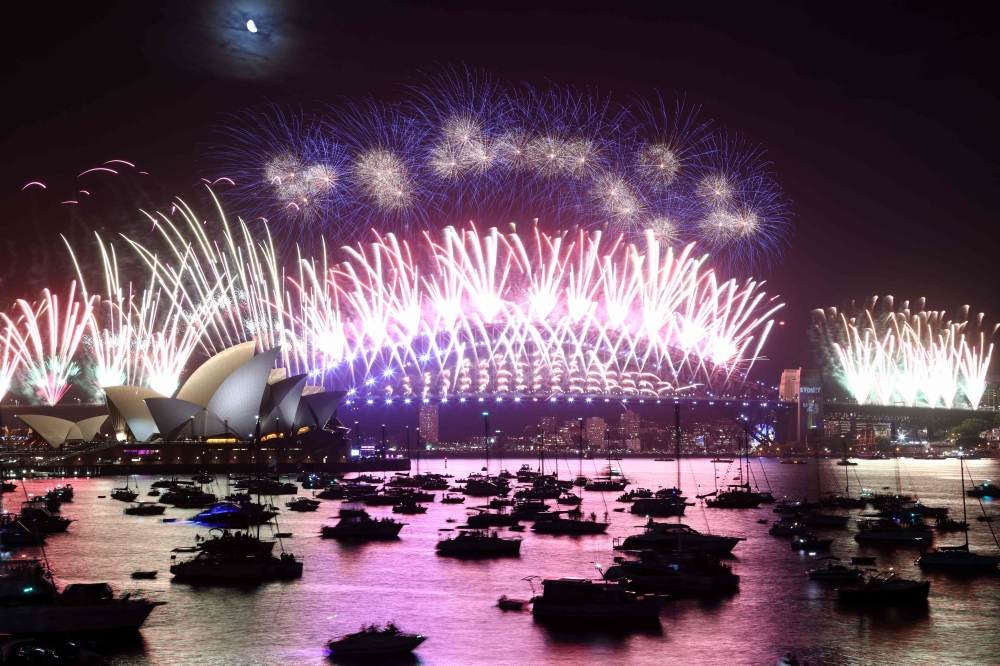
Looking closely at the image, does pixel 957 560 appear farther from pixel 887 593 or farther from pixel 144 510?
pixel 144 510

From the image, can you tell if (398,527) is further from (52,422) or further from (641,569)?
(52,422)

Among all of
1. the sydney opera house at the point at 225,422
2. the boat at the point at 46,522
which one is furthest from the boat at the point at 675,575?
the sydney opera house at the point at 225,422

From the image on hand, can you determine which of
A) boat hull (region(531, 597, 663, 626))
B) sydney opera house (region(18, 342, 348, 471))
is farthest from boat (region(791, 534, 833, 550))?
sydney opera house (region(18, 342, 348, 471))

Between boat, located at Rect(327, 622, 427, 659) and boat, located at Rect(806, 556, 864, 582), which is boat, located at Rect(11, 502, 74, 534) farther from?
boat, located at Rect(806, 556, 864, 582)

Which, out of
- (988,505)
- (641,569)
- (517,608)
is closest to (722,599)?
(641,569)

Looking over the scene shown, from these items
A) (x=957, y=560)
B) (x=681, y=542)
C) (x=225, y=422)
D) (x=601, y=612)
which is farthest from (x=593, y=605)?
(x=225, y=422)

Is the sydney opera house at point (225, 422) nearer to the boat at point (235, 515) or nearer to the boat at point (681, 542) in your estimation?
the boat at point (235, 515)
